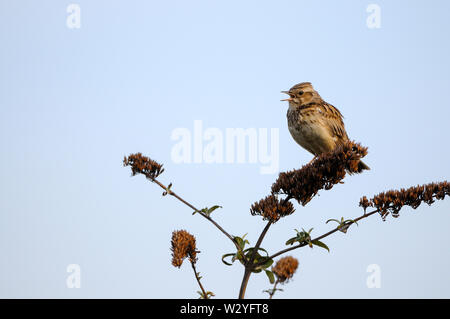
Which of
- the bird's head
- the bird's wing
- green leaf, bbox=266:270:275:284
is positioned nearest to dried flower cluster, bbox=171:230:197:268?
green leaf, bbox=266:270:275:284

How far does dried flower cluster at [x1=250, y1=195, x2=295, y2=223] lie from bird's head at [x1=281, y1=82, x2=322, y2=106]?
18.1 ft

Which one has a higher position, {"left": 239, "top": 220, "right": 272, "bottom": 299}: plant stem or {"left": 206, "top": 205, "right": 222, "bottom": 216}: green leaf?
{"left": 206, "top": 205, "right": 222, "bottom": 216}: green leaf

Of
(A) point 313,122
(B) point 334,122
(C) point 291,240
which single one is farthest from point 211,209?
(B) point 334,122

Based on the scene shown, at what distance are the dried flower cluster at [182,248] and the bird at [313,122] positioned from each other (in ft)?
18.1

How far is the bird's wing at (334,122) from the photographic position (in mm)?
10141

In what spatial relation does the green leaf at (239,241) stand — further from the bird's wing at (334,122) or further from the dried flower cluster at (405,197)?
the bird's wing at (334,122)

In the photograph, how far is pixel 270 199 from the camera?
5.06 metres

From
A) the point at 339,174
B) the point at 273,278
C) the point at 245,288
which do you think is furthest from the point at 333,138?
the point at 245,288

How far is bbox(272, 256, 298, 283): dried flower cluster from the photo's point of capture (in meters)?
4.68

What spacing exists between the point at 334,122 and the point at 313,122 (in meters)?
0.62

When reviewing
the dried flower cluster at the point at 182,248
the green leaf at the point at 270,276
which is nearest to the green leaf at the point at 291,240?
the green leaf at the point at 270,276

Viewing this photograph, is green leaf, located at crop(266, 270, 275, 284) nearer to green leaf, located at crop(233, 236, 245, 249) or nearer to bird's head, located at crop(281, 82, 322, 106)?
green leaf, located at crop(233, 236, 245, 249)

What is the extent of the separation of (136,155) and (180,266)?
1.51 meters
